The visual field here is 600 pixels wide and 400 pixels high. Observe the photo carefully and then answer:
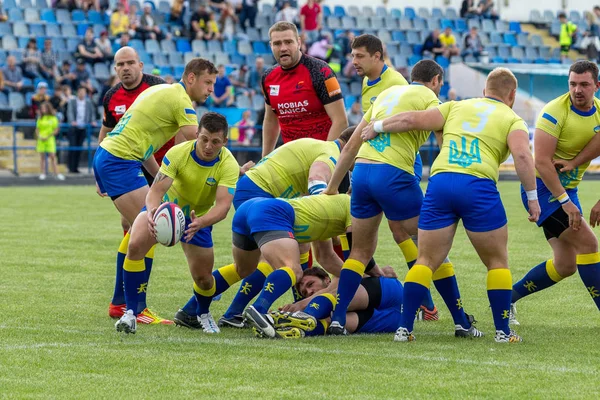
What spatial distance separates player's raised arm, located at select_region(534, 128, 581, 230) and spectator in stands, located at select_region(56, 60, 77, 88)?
61.4 ft

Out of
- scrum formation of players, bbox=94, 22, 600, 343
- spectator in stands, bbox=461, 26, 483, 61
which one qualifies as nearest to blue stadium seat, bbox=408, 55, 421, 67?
spectator in stands, bbox=461, 26, 483, 61

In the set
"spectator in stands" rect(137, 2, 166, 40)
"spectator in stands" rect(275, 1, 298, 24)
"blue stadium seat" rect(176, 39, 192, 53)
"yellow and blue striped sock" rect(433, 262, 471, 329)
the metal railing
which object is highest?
"spectator in stands" rect(275, 1, 298, 24)

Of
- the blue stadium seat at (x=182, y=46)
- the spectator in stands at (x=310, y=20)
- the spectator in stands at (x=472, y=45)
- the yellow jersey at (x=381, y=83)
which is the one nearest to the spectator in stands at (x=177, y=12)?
the blue stadium seat at (x=182, y=46)

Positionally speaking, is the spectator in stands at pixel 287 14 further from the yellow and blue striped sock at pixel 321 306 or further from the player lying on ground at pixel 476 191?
the player lying on ground at pixel 476 191

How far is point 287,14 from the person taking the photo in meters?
29.6

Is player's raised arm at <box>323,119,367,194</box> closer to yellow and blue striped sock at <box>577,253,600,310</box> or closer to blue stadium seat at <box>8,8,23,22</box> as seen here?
yellow and blue striped sock at <box>577,253,600,310</box>

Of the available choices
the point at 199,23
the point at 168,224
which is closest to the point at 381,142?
the point at 168,224

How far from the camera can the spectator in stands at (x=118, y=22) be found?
26719mm

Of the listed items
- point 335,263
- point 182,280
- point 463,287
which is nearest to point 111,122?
point 182,280

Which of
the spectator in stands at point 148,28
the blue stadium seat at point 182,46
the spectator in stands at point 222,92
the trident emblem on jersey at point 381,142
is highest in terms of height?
the trident emblem on jersey at point 381,142

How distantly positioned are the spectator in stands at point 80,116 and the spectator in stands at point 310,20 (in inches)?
294

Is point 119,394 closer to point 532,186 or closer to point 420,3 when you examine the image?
point 532,186

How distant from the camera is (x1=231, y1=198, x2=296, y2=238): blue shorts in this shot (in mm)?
7332

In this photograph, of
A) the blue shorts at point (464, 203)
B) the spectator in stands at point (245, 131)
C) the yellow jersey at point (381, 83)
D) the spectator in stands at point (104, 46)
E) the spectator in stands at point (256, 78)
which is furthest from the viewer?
the spectator in stands at point (256, 78)
